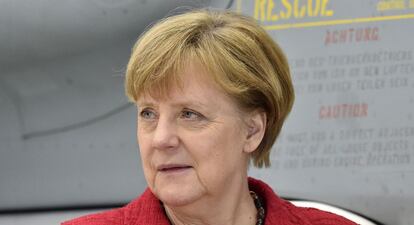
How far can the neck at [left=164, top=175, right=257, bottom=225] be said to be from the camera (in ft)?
8.28

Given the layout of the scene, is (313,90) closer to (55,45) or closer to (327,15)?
(327,15)

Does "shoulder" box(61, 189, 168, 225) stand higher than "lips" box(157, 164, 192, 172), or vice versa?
"lips" box(157, 164, 192, 172)

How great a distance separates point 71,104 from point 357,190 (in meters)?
1.06

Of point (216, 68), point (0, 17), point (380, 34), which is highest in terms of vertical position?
point (0, 17)

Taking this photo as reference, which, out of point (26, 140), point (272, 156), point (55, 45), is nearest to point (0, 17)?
point (55, 45)

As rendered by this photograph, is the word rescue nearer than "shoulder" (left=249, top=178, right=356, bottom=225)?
No

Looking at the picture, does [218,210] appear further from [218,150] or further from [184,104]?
[184,104]

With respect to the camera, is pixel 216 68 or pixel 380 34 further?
pixel 380 34

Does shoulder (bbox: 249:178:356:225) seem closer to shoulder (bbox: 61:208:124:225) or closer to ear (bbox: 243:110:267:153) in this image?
ear (bbox: 243:110:267:153)

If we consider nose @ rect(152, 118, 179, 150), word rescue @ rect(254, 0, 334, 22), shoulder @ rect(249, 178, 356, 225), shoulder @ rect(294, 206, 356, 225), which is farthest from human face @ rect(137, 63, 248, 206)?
word rescue @ rect(254, 0, 334, 22)

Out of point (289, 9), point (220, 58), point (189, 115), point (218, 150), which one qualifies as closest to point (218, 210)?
point (218, 150)

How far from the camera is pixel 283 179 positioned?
3.16 metres

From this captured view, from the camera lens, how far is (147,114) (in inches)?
97.0

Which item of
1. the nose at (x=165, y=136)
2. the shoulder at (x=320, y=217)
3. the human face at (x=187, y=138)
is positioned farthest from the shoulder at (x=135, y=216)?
the shoulder at (x=320, y=217)
